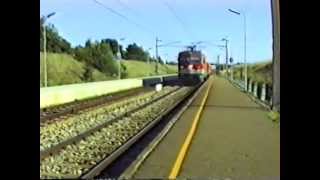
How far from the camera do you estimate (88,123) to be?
2253cm

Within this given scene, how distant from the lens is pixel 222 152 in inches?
529

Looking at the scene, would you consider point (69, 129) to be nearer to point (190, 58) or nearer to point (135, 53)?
point (190, 58)

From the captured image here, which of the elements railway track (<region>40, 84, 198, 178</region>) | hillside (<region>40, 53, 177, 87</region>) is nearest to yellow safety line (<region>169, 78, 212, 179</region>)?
railway track (<region>40, 84, 198, 178</region>)

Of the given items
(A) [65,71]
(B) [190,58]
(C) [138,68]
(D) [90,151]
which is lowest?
(D) [90,151]

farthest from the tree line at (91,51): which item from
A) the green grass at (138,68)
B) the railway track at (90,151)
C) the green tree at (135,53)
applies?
the railway track at (90,151)

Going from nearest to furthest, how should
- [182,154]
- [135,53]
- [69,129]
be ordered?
[182,154] < [69,129] < [135,53]

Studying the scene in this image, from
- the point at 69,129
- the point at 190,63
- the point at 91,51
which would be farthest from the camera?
the point at 91,51

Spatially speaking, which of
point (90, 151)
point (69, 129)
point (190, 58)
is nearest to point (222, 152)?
point (90, 151)

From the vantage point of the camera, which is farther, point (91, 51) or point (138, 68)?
point (138, 68)

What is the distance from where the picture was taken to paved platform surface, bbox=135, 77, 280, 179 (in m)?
10.4
